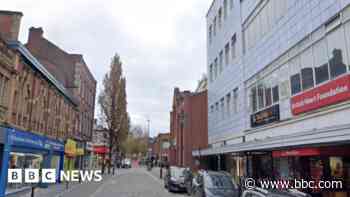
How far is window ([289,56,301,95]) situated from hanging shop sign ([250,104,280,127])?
1546 mm

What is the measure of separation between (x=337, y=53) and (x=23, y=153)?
1800 cm

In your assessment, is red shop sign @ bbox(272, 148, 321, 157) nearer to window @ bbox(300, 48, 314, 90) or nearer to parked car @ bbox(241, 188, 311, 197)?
window @ bbox(300, 48, 314, 90)

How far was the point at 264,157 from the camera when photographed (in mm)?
17062

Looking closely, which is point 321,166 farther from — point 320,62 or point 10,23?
point 10,23

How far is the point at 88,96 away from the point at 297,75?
34.7 meters

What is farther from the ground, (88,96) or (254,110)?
(88,96)

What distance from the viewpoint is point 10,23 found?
17.5m

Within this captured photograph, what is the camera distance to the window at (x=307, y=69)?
38.0 feet

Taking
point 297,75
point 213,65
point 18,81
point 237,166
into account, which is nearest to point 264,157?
point 237,166

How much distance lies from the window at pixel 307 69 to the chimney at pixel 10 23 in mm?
14786

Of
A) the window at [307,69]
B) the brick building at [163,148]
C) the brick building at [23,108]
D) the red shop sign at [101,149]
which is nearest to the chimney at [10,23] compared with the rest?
the brick building at [23,108]

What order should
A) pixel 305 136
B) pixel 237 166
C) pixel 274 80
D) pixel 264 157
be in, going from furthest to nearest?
pixel 237 166, pixel 264 157, pixel 274 80, pixel 305 136

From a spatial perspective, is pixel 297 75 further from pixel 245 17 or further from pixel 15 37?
pixel 15 37

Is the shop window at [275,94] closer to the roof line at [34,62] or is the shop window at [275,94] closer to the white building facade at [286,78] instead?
the white building facade at [286,78]
